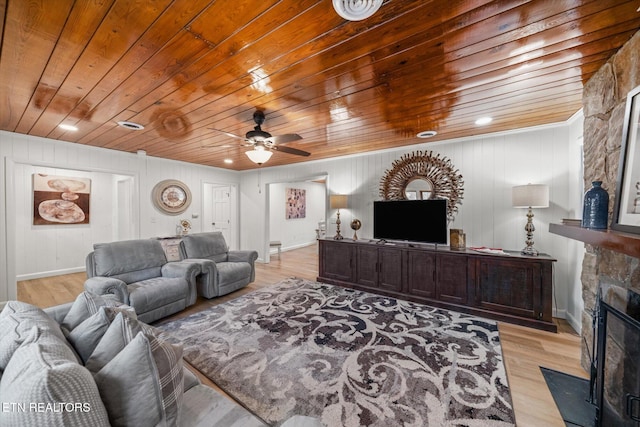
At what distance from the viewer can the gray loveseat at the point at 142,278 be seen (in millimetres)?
2762

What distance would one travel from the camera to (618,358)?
1.41 m

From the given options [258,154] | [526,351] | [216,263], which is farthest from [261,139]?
[526,351]

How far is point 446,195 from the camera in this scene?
385 cm

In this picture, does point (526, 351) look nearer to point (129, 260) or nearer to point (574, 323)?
point (574, 323)

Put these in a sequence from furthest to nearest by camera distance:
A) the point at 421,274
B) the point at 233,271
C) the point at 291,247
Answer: the point at 291,247 < the point at 233,271 < the point at 421,274

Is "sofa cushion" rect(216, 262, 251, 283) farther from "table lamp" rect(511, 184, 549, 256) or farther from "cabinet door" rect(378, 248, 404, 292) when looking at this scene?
"table lamp" rect(511, 184, 549, 256)

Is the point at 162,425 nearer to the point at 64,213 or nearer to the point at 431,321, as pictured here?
the point at 431,321

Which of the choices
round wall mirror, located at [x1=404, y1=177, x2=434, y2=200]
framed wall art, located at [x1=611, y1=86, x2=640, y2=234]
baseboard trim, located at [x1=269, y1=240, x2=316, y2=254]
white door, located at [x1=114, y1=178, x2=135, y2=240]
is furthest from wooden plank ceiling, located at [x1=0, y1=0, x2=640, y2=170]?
baseboard trim, located at [x1=269, y1=240, x2=316, y2=254]

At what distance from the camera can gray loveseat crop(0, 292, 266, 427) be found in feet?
2.16

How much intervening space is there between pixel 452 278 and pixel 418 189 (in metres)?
1.44

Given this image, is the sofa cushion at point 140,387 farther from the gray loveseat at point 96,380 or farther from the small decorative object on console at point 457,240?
the small decorative object on console at point 457,240

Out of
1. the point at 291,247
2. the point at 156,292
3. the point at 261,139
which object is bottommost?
the point at 291,247

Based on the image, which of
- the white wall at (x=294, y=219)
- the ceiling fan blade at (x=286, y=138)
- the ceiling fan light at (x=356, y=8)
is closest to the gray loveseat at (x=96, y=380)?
the ceiling fan light at (x=356, y=8)

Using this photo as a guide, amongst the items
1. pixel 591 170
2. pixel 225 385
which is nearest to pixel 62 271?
pixel 225 385
